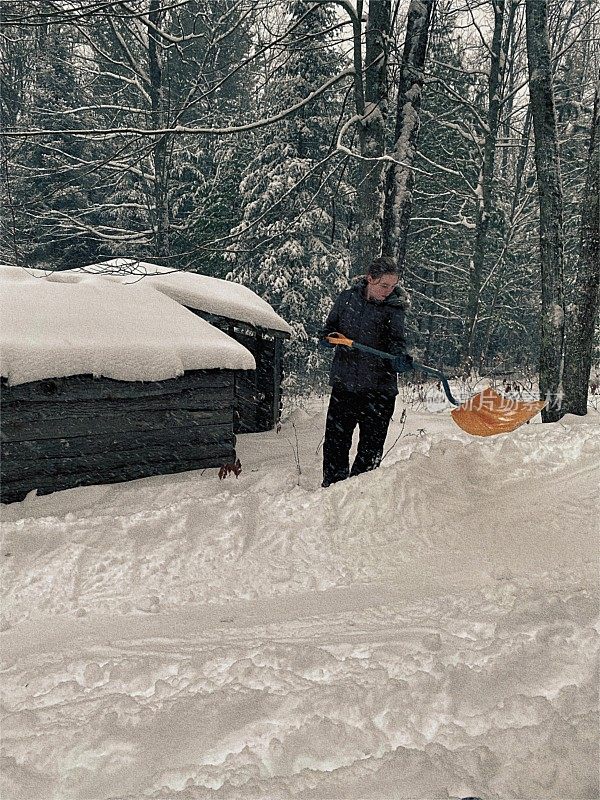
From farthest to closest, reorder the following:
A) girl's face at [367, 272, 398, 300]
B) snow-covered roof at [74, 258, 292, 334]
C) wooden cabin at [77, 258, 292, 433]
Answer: wooden cabin at [77, 258, 292, 433] < snow-covered roof at [74, 258, 292, 334] < girl's face at [367, 272, 398, 300]

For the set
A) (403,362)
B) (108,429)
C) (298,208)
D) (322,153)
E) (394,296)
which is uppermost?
(322,153)

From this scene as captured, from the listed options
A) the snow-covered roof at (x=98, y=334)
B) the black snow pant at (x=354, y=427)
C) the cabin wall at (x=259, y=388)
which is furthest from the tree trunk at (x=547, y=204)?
the cabin wall at (x=259, y=388)

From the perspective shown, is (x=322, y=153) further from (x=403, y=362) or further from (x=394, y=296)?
(x=403, y=362)

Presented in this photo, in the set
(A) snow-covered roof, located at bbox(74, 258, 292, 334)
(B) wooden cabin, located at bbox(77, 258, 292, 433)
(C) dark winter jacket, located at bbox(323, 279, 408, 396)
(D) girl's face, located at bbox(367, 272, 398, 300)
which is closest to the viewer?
(D) girl's face, located at bbox(367, 272, 398, 300)

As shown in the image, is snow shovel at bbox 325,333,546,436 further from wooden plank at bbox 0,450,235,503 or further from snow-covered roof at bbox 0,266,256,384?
wooden plank at bbox 0,450,235,503

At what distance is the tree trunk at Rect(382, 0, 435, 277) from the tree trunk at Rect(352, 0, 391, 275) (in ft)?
3.51

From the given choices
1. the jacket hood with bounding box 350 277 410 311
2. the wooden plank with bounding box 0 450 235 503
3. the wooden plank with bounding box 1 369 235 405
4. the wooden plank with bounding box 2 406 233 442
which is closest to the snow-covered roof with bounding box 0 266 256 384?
the wooden plank with bounding box 1 369 235 405

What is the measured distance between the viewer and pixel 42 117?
61.6 feet

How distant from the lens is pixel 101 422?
5684mm

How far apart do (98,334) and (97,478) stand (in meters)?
1.48

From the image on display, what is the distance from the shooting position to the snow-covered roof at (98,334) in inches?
203

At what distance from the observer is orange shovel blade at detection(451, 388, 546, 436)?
222 inches

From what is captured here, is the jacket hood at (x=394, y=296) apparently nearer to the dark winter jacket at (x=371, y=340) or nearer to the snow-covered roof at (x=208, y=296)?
the dark winter jacket at (x=371, y=340)

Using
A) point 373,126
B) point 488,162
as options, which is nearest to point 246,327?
point 373,126
